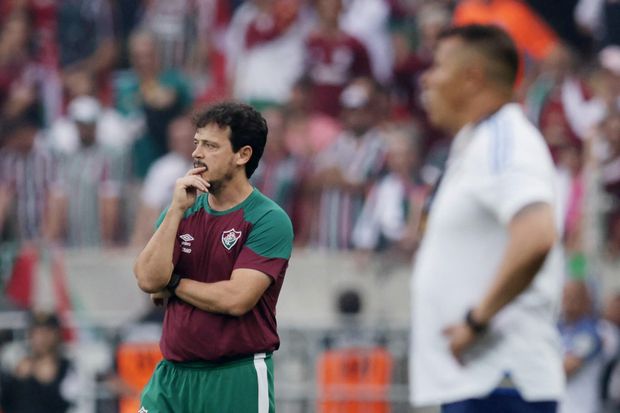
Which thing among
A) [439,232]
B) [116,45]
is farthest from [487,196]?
[116,45]

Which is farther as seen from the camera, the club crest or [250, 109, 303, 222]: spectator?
[250, 109, 303, 222]: spectator

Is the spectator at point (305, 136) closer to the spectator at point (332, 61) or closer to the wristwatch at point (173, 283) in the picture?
the spectator at point (332, 61)

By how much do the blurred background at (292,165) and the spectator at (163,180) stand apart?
21mm

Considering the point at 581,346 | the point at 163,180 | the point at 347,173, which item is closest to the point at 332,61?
the point at 347,173

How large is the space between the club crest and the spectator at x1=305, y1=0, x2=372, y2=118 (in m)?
7.99

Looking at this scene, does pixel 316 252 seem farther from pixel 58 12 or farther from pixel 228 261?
pixel 228 261

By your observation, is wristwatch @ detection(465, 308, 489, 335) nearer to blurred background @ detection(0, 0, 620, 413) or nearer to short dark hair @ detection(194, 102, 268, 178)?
short dark hair @ detection(194, 102, 268, 178)

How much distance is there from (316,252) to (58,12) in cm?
495

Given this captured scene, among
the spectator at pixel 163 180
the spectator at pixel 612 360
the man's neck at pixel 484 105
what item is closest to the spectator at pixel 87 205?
the spectator at pixel 163 180

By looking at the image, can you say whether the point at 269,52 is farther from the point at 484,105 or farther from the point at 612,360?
the point at 484,105

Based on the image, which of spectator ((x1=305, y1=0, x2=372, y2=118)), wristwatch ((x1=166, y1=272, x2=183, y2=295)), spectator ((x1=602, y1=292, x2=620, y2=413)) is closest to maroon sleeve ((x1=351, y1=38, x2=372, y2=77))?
spectator ((x1=305, y1=0, x2=372, y2=118))

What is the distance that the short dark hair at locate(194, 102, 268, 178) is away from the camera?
19.3ft

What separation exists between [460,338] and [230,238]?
1263 millimetres

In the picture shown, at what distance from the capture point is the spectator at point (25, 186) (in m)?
13.5
